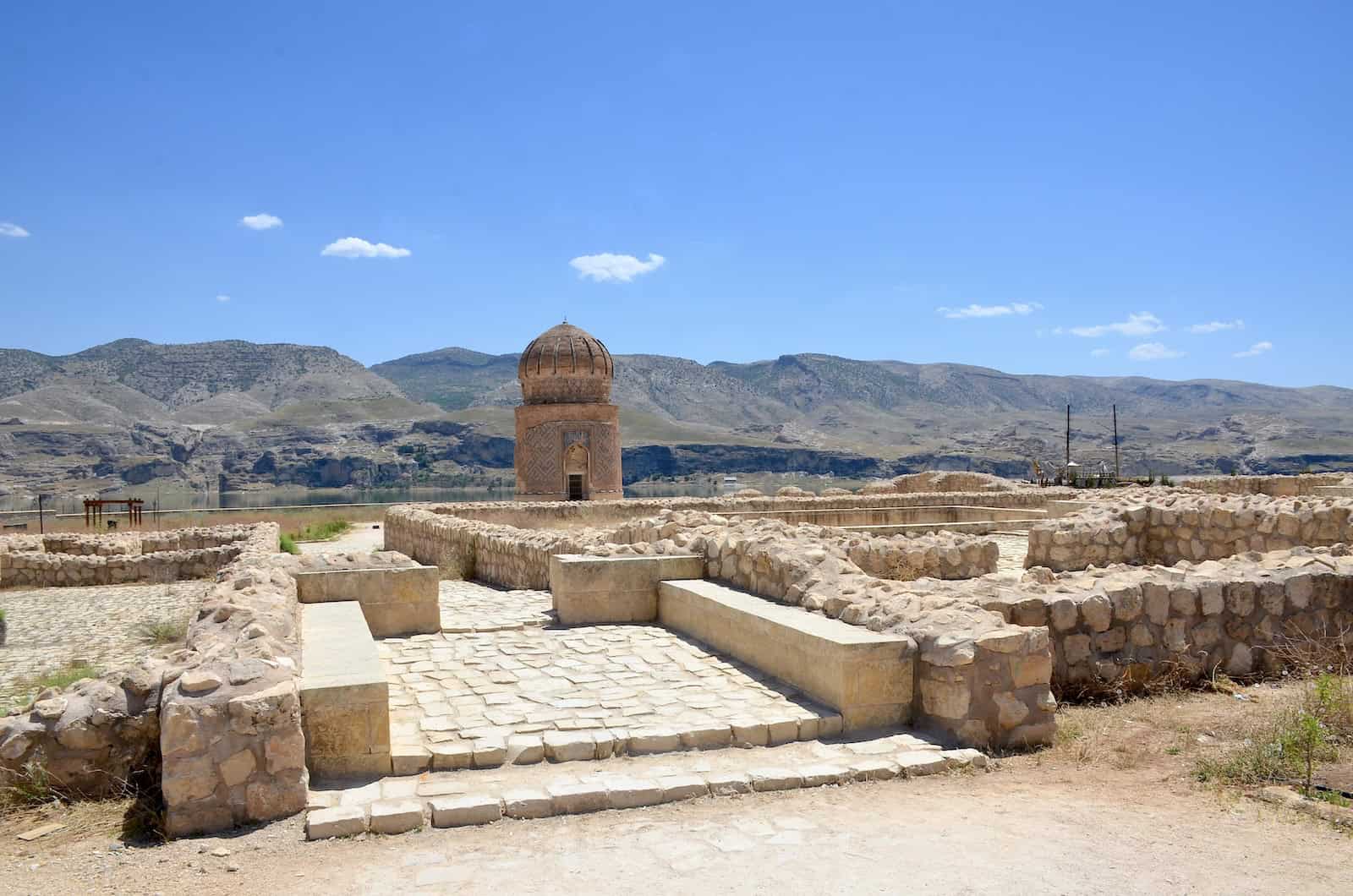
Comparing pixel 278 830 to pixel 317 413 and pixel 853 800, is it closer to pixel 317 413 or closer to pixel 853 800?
pixel 853 800

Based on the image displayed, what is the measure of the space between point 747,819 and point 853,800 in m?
0.55

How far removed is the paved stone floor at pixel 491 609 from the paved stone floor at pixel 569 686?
19.7 inches

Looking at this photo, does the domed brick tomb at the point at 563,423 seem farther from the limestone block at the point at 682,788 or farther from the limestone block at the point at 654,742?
the limestone block at the point at 682,788

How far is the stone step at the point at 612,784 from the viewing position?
4.18 m

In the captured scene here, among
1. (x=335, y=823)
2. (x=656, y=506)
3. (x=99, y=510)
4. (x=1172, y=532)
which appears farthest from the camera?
(x=99, y=510)

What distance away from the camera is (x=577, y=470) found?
27.7 metres

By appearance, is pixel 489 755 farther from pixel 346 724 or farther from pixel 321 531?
pixel 321 531

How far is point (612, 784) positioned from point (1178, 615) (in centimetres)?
389

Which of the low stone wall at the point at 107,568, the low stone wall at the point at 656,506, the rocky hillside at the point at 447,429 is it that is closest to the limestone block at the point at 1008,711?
the low stone wall at the point at 656,506

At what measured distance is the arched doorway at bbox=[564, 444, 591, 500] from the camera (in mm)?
27547

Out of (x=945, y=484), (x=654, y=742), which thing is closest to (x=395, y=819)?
(x=654, y=742)

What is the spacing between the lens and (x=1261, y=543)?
1100 centimetres

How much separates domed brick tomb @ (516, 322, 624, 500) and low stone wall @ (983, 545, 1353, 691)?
21.3m

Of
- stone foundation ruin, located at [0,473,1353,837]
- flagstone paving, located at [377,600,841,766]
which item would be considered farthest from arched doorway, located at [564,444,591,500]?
flagstone paving, located at [377,600,841,766]
